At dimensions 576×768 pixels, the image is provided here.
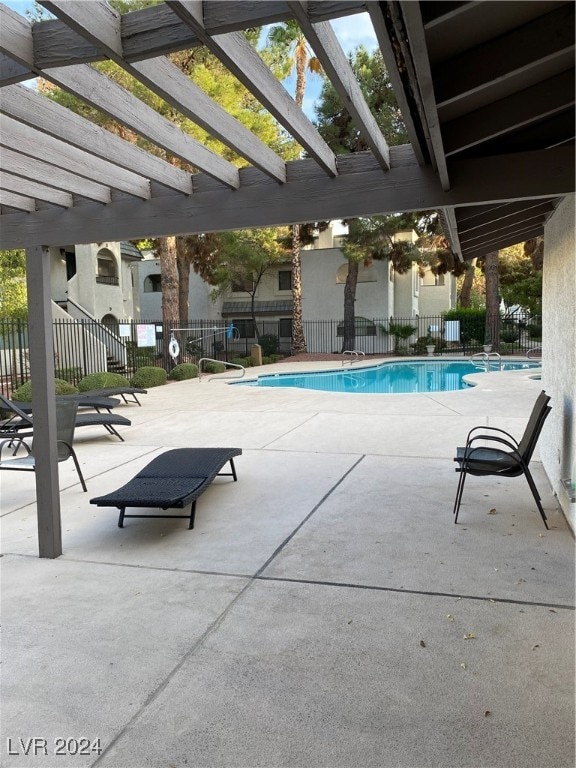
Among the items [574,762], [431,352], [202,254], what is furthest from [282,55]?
[574,762]

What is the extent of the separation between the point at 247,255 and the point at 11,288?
12713 mm

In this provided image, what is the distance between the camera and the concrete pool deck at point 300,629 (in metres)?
2.27

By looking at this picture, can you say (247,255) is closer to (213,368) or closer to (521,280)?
(213,368)

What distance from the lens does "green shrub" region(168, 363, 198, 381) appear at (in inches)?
767

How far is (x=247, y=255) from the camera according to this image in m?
28.3

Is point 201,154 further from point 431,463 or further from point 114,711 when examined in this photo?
point 431,463

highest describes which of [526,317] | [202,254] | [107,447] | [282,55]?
[282,55]

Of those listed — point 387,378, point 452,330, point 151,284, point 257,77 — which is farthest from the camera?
point 151,284

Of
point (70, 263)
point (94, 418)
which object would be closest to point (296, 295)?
point (70, 263)

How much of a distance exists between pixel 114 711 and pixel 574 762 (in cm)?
184

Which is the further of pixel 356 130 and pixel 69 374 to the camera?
pixel 356 130

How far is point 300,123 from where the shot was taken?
128 inches

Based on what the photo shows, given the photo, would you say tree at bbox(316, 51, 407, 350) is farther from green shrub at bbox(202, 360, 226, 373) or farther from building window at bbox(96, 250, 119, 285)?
building window at bbox(96, 250, 119, 285)

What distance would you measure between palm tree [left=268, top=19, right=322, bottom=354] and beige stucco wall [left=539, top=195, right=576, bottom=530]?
14313mm
